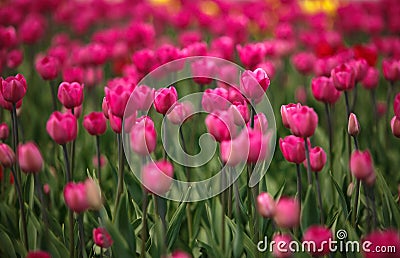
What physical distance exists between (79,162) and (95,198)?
91cm

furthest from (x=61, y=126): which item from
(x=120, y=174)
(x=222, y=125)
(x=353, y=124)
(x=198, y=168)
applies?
(x=353, y=124)

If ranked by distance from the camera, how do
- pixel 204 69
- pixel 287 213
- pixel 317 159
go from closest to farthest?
pixel 287 213, pixel 317 159, pixel 204 69

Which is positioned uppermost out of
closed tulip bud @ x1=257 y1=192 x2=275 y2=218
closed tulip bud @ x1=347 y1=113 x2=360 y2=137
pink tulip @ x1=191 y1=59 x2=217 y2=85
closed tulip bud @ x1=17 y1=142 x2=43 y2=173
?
pink tulip @ x1=191 y1=59 x2=217 y2=85

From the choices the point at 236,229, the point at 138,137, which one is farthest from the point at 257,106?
the point at 138,137

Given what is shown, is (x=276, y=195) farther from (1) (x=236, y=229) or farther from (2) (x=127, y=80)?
(2) (x=127, y=80)

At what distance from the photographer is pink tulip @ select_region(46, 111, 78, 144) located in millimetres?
1340

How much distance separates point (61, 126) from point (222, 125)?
0.40 meters

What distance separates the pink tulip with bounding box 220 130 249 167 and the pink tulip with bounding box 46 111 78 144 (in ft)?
1.32

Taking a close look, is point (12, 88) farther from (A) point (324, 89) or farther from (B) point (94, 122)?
(A) point (324, 89)

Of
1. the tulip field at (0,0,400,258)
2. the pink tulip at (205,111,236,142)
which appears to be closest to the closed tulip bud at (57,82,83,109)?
the tulip field at (0,0,400,258)

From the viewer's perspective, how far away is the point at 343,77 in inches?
65.2

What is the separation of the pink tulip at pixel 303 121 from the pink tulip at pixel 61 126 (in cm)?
57

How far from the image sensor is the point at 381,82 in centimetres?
339

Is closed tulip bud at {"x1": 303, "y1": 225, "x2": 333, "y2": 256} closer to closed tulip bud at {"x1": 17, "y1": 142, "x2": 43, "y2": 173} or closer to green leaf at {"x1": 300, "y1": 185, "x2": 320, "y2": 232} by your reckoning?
green leaf at {"x1": 300, "y1": 185, "x2": 320, "y2": 232}
